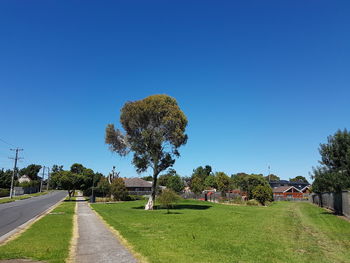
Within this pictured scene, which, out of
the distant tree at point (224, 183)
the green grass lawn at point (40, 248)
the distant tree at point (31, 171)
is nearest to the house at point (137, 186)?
the distant tree at point (224, 183)

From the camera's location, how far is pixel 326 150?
24.8m

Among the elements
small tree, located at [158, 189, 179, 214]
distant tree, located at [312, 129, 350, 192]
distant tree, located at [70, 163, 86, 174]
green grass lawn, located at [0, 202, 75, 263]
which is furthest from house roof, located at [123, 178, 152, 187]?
green grass lawn, located at [0, 202, 75, 263]

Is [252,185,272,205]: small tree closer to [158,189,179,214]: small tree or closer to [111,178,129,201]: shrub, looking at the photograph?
[158,189,179,214]: small tree

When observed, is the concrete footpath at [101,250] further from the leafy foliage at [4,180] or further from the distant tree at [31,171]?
the distant tree at [31,171]

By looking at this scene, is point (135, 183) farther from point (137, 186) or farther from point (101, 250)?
point (101, 250)

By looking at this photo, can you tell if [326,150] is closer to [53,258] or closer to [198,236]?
[198,236]

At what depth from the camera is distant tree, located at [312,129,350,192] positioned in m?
22.8

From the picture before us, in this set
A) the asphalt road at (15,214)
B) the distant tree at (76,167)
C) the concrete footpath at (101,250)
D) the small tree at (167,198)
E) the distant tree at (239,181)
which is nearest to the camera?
the concrete footpath at (101,250)

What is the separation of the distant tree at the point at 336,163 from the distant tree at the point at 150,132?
1532cm

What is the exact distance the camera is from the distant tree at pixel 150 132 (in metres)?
32.8

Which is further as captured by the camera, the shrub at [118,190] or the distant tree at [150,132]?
the shrub at [118,190]

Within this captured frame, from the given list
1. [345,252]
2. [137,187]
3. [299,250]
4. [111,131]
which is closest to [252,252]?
[299,250]

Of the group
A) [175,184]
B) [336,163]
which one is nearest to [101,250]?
[336,163]

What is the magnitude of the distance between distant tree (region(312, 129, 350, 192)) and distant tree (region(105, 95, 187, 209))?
15.3m
